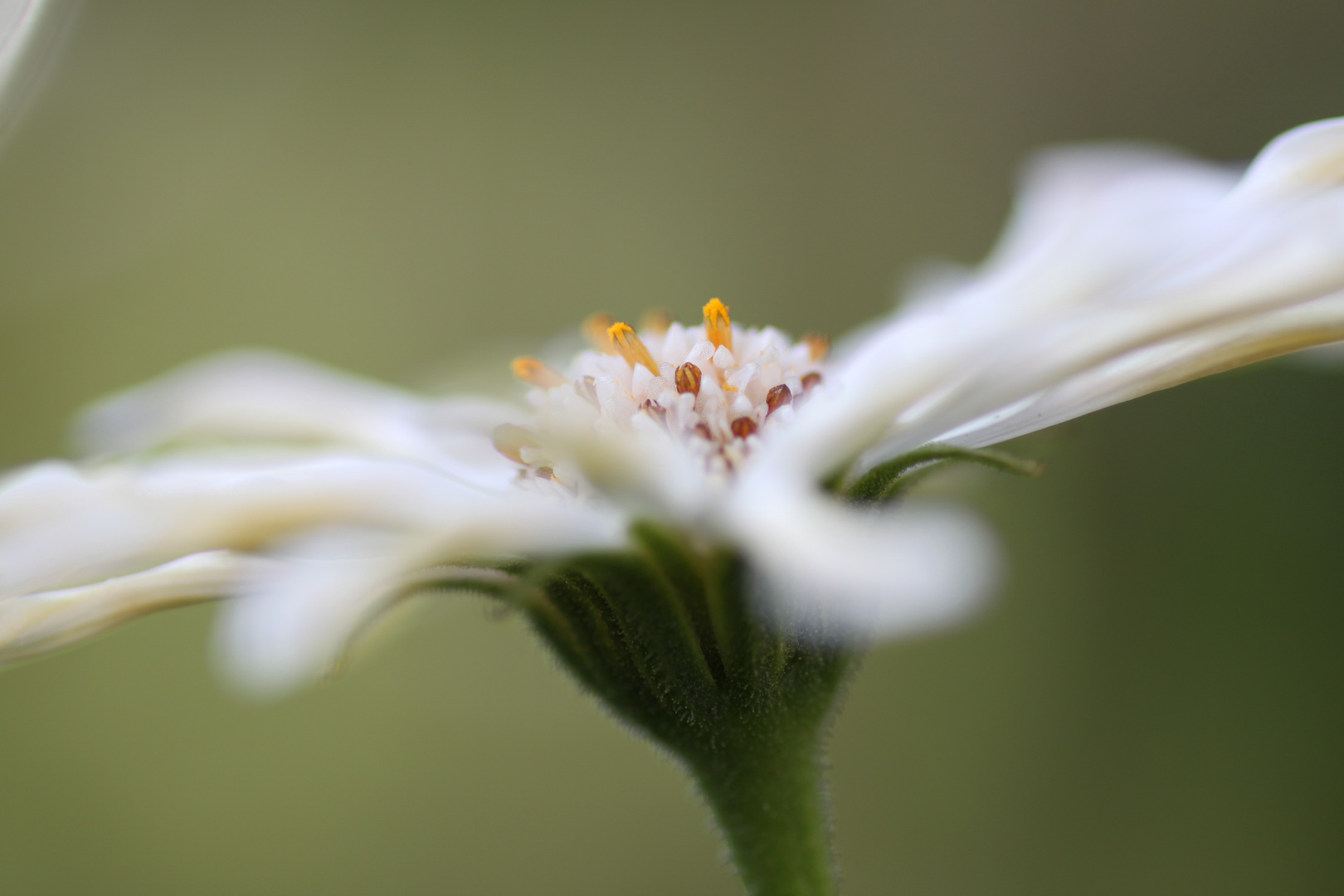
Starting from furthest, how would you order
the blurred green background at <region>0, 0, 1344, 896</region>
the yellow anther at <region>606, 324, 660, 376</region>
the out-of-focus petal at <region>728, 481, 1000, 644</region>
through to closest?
the blurred green background at <region>0, 0, 1344, 896</region> < the yellow anther at <region>606, 324, 660, 376</region> < the out-of-focus petal at <region>728, 481, 1000, 644</region>

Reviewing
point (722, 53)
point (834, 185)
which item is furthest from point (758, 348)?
point (722, 53)

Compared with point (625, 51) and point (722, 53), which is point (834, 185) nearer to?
point (722, 53)

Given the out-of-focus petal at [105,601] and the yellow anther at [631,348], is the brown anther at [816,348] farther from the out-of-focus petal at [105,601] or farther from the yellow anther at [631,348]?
the out-of-focus petal at [105,601]

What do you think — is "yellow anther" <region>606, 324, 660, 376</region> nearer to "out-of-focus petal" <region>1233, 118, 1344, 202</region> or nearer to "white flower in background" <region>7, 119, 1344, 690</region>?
"white flower in background" <region>7, 119, 1344, 690</region>

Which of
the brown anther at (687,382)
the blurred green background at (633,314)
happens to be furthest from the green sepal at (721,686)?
the blurred green background at (633,314)

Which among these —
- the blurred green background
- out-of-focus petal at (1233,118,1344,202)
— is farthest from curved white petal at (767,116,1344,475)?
the blurred green background

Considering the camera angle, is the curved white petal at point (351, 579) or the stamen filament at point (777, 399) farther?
the stamen filament at point (777, 399)
